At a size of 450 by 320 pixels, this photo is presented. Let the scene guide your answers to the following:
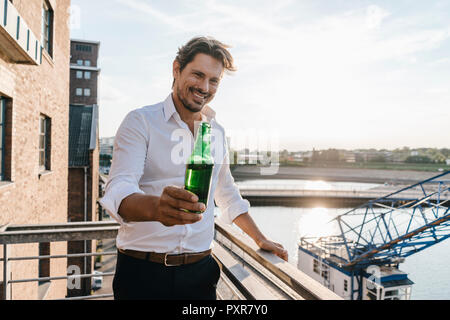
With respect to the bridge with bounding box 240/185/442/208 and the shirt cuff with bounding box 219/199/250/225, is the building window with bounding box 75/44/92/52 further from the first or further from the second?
the shirt cuff with bounding box 219/199/250/225

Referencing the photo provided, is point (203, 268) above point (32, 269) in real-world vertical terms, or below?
above

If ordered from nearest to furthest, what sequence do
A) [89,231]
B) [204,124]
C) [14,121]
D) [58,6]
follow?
[204,124]
[89,231]
[14,121]
[58,6]

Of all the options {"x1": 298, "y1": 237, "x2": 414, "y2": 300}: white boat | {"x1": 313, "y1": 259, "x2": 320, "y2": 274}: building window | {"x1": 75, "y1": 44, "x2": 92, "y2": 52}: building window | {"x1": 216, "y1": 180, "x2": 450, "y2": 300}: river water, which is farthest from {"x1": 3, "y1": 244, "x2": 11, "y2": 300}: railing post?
{"x1": 75, "y1": 44, "x2": 92, "y2": 52}: building window

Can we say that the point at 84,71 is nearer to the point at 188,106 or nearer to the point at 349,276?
the point at 349,276

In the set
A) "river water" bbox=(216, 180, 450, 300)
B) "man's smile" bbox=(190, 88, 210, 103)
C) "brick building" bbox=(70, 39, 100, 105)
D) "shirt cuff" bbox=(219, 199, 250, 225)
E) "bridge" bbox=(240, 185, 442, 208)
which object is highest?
"brick building" bbox=(70, 39, 100, 105)

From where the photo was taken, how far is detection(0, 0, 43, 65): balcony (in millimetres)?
3047

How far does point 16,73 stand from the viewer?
4328mm

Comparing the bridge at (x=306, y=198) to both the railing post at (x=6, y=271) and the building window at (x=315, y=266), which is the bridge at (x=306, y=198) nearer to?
the building window at (x=315, y=266)

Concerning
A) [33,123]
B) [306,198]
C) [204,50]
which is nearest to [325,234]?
[306,198]

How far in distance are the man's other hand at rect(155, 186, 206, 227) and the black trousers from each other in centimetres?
60
